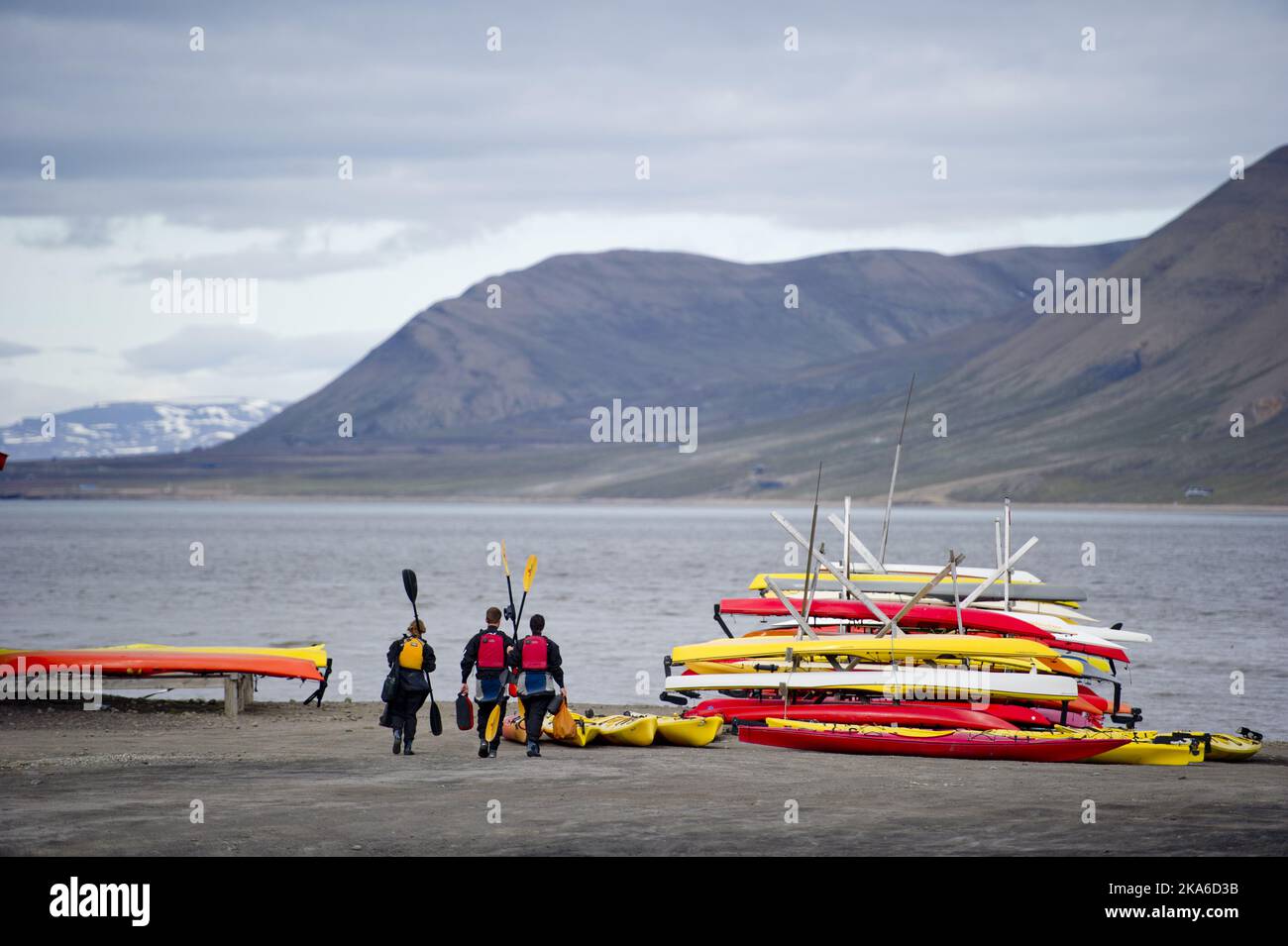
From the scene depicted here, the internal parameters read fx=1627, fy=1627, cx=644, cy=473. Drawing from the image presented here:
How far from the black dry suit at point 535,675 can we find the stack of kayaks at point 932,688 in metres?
4.22

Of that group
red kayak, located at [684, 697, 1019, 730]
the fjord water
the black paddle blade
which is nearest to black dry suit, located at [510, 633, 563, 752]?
the black paddle blade

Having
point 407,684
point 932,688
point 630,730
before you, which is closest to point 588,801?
point 407,684

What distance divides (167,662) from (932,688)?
12433 mm

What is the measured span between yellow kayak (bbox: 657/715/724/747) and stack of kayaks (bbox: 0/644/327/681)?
708 centimetres

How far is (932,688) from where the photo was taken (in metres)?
24.9

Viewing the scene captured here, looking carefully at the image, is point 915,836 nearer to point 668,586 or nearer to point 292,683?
point 292,683

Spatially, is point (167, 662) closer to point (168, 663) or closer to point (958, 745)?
point (168, 663)

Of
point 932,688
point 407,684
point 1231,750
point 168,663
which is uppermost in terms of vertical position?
point 407,684

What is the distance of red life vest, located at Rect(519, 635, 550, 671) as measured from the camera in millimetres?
20703

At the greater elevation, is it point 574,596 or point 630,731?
point 630,731

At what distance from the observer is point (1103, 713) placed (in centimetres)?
2847

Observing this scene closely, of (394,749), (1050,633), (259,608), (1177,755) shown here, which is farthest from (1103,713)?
(259,608)

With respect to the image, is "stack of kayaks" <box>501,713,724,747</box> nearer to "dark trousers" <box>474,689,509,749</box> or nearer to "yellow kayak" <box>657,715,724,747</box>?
"yellow kayak" <box>657,715,724,747</box>
